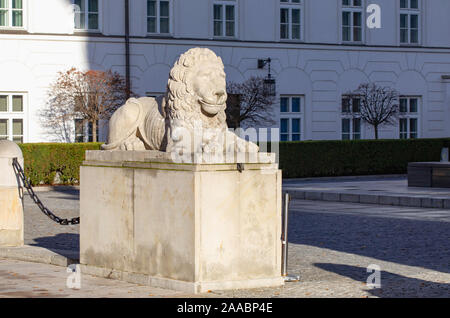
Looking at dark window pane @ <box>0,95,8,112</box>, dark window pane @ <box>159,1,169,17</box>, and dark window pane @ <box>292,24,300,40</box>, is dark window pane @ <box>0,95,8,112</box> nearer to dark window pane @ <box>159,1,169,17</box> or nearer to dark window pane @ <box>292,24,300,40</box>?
dark window pane @ <box>159,1,169,17</box>

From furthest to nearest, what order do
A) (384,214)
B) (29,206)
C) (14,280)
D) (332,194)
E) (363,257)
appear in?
(332,194), (29,206), (384,214), (363,257), (14,280)

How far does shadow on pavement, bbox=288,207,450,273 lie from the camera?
1209 centimetres

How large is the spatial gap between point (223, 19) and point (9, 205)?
2334 cm

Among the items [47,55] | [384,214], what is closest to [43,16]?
[47,55]

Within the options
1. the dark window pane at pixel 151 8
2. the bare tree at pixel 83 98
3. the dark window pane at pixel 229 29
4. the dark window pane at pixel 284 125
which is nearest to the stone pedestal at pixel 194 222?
the bare tree at pixel 83 98

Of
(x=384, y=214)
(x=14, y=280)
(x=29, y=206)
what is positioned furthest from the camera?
(x=29, y=206)

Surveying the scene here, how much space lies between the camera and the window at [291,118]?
120 ft

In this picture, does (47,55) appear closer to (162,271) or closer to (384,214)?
(384,214)

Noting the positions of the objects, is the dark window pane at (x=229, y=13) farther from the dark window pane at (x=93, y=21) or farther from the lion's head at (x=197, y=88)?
the lion's head at (x=197, y=88)

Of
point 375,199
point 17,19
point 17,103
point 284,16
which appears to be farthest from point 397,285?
point 284,16

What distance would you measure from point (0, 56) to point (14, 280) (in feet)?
74.1

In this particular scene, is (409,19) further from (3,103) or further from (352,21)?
(3,103)

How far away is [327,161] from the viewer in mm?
31266

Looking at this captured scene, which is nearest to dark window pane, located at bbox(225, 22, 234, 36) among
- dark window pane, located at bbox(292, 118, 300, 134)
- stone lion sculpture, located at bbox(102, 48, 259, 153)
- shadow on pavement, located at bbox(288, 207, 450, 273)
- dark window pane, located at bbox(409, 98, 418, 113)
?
dark window pane, located at bbox(292, 118, 300, 134)
